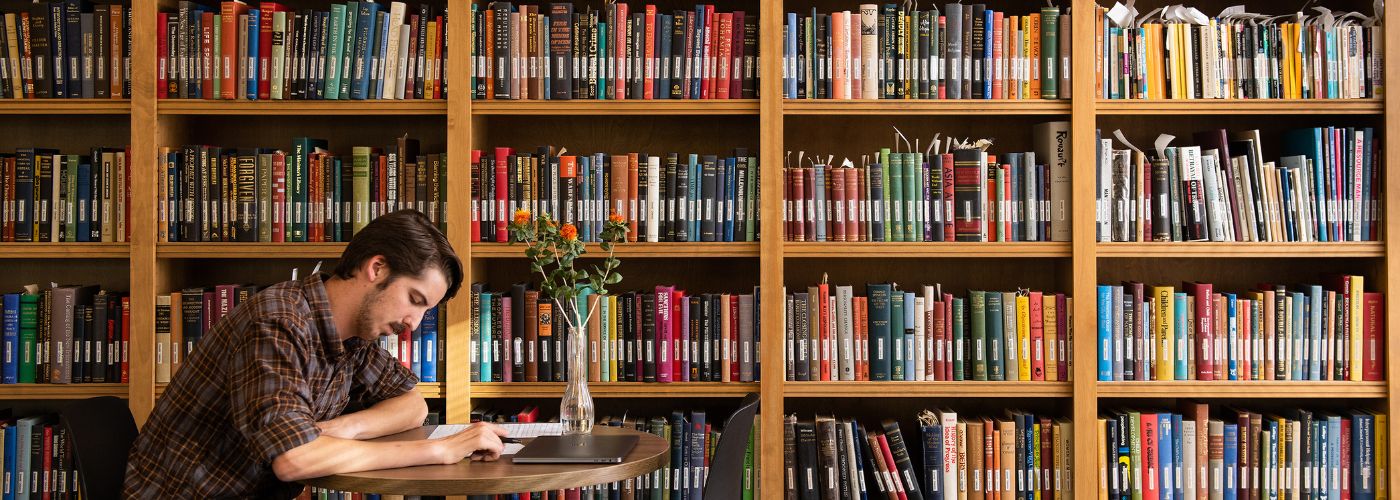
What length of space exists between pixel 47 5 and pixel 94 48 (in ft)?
0.58

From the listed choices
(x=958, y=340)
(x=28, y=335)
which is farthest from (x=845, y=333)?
(x=28, y=335)

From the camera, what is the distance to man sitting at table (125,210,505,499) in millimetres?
1758

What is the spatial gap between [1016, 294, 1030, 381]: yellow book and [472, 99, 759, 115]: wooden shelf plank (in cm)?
93

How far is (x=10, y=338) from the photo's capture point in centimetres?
288

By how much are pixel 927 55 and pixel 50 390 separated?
264cm

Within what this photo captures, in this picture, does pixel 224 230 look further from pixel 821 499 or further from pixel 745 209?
pixel 821 499

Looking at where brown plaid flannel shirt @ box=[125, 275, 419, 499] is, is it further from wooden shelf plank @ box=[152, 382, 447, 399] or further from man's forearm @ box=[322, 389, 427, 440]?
wooden shelf plank @ box=[152, 382, 447, 399]

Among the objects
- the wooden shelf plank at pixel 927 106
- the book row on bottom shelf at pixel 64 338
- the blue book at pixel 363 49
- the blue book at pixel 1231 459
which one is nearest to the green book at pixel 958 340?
the wooden shelf plank at pixel 927 106

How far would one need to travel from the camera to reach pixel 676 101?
2.85 m

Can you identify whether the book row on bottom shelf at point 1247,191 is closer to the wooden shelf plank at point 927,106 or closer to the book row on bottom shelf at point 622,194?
the wooden shelf plank at point 927,106

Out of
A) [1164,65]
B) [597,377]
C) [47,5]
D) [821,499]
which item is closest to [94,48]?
[47,5]

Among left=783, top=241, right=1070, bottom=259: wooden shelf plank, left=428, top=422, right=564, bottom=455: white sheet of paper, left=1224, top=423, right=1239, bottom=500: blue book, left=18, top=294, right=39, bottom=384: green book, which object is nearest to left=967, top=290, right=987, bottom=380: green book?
left=783, top=241, right=1070, bottom=259: wooden shelf plank

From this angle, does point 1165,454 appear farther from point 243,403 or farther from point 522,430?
point 243,403

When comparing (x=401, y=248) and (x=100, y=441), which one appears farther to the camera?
(x=100, y=441)
